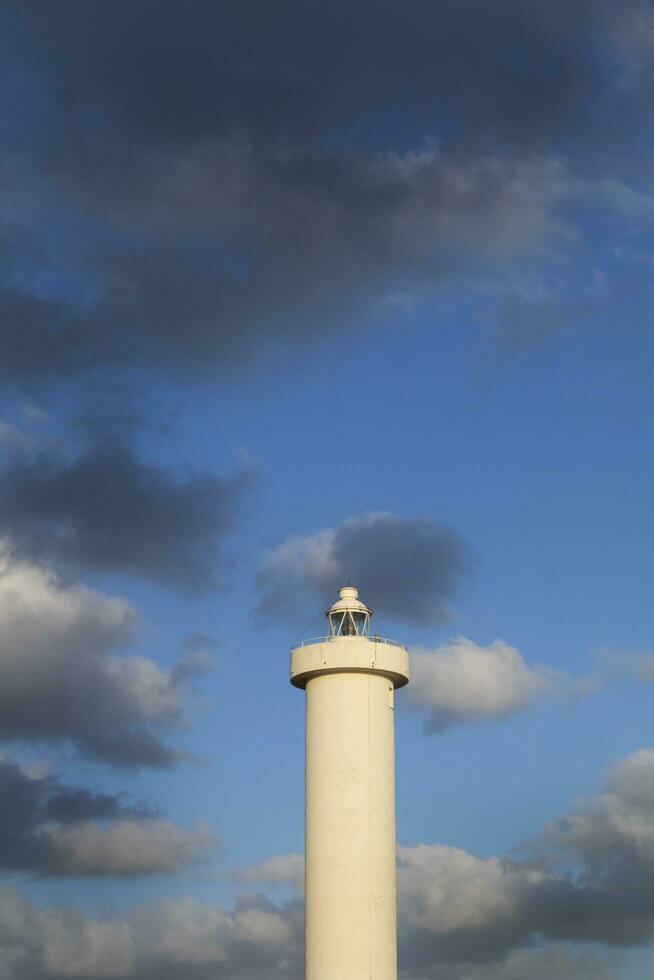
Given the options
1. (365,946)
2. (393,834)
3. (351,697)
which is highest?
(351,697)

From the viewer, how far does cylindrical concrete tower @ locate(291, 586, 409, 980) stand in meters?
68.5

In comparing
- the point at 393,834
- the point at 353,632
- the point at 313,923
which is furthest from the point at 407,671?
the point at 313,923

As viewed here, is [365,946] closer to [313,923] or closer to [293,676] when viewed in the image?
[313,923]

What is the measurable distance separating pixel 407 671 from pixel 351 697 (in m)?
3.73

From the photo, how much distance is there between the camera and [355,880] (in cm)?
6900

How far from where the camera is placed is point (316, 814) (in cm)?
7069

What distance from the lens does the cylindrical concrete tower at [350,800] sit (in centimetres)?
6850

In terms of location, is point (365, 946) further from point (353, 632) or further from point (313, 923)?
point (353, 632)

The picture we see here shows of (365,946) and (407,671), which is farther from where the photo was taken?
(407,671)

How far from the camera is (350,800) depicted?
70188 millimetres

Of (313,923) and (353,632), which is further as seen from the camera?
(353,632)


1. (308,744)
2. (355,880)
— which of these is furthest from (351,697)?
(355,880)

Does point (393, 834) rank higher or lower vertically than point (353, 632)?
lower

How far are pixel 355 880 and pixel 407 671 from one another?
10746mm
